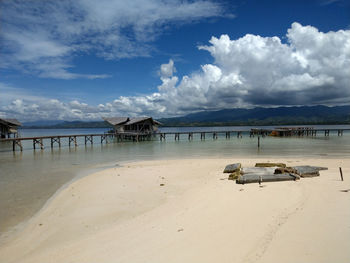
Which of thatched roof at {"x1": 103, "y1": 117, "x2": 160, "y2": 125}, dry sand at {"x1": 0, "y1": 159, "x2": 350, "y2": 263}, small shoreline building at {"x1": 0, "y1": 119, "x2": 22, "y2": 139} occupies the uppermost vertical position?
thatched roof at {"x1": 103, "y1": 117, "x2": 160, "y2": 125}

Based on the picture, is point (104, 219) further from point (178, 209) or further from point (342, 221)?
point (342, 221)

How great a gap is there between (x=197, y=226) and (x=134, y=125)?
42.7m

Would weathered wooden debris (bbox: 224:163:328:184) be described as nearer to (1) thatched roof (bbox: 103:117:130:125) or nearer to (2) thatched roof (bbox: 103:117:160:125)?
(2) thatched roof (bbox: 103:117:160:125)

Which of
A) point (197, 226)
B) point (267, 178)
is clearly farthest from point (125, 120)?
point (197, 226)

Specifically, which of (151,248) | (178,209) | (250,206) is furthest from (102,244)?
(250,206)

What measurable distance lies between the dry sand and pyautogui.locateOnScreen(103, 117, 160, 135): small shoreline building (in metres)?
37.0

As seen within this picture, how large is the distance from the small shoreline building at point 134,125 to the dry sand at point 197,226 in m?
37.0

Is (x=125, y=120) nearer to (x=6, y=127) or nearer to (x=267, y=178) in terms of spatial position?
(x=6, y=127)

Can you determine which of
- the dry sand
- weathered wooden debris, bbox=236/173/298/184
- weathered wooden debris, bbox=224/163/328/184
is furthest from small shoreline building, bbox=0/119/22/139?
weathered wooden debris, bbox=236/173/298/184

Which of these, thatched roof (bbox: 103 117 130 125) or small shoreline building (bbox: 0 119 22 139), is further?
thatched roof (bbox: 103 117 130 125)

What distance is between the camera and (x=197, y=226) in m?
4.80

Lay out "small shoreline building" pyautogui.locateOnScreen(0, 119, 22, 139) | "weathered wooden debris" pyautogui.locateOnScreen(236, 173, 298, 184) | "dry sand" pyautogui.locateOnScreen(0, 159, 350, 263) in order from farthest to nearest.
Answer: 1. "small shoreline building" pyautogui.locateOnScreen(0, 119, 22, 139)
2. "weathered wooden debris" pyautogui.locateOnScreen(236, 173, 298, 184)
3. "dry sand" pyautogui.locateOnScreen(0, 159, 350, 263)

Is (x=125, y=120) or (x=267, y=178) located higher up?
(x=125, y=120)

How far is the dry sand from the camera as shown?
365 centimetres
